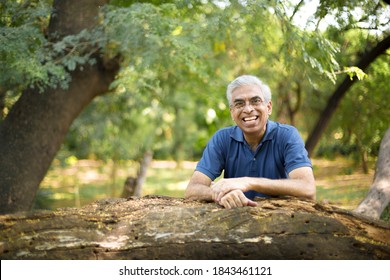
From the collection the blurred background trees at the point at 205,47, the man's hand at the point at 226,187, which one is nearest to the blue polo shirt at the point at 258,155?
the man's hand at the point at 226,187

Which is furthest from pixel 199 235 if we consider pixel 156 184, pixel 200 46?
pixel 156 184

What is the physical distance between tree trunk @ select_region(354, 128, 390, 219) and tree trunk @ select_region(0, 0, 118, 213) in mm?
3466

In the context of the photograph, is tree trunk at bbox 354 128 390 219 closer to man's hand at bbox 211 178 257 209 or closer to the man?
the man

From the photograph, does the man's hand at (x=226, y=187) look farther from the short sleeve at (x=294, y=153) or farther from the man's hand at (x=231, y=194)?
the short sleeve at (x=294, y=153)

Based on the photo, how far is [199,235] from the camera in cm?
261

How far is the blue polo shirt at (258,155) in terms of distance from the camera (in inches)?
128

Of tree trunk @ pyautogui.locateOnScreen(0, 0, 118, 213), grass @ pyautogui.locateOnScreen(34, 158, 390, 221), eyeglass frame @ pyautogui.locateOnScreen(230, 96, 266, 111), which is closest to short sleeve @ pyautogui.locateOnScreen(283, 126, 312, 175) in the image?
eyeglass frame @ pyautogui.locateOnScreen(230, 96, 266, 111)

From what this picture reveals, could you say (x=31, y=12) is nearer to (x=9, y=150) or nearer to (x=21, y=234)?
(x=9, y=150)

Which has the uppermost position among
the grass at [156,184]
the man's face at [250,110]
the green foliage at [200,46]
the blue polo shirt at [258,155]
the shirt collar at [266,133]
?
the green foliage at [200,46]

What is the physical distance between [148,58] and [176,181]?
447 inches

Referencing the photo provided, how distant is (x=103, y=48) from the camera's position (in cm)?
574

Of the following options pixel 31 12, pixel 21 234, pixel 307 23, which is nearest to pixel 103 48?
pixel 31 12

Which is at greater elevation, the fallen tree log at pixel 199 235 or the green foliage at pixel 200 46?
the green foliage at pixel 200 46
